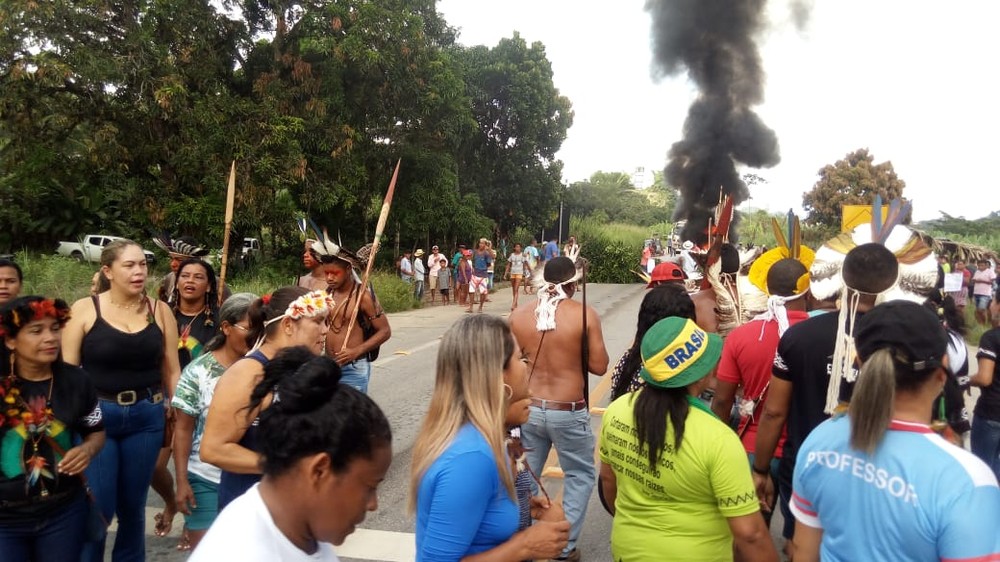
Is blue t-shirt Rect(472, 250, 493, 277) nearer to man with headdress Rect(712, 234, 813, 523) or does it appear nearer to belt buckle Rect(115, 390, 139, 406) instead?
man with headdress Rect(712, 234, 813, 523)

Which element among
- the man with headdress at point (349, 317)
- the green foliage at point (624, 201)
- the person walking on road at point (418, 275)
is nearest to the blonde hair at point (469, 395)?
the man with headdress at point (349, 317)

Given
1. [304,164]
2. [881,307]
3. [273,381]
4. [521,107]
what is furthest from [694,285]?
[521,107]

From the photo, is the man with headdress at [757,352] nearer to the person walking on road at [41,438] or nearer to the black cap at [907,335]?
the black cap at [907,335]

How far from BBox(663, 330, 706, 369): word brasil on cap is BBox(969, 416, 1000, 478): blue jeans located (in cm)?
288

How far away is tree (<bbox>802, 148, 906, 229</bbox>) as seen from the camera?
37.2 meters

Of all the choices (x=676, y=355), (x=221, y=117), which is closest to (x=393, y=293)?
(x=221, y=117)

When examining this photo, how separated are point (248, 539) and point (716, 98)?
89.3 ft

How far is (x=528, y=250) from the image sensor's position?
21109 mm

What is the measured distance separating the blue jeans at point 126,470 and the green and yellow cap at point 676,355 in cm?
268

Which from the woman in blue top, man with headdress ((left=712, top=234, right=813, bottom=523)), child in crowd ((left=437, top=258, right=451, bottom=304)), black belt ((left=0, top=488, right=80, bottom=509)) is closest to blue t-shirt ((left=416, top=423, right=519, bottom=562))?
the woman in blue top

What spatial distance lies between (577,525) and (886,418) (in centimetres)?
257

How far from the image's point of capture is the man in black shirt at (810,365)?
288cm

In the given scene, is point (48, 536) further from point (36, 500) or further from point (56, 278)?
point (56, 278)

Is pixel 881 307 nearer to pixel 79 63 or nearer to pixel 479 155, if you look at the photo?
pixel 79 63
